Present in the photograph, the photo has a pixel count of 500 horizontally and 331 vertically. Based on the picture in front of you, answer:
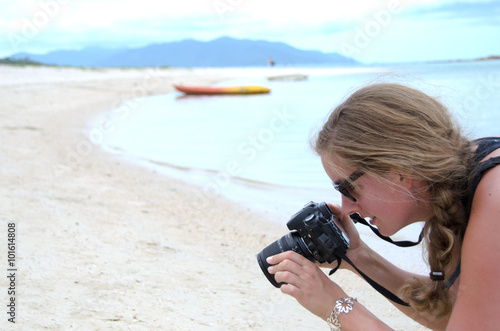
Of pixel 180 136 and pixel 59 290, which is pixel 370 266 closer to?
pixel 59 290

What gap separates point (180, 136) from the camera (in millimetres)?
9547

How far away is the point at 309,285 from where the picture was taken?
1.48 metres

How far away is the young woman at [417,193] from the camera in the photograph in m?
1.22

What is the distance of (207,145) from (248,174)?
8.28 ft

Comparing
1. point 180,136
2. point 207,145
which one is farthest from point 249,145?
point 180,136

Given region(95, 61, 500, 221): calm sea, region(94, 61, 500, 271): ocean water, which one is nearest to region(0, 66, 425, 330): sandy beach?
region(94, 61, 500, 271): ocean water

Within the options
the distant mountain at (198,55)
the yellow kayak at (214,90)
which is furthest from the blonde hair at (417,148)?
the distant mountain at (198,55)

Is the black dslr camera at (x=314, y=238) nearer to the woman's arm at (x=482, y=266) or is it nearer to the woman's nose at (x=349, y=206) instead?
the woman's nose at (x=349, y=206)

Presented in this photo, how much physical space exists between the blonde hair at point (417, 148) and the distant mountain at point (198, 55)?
14437cm

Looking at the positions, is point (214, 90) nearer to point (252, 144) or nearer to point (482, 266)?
point (252, 144)

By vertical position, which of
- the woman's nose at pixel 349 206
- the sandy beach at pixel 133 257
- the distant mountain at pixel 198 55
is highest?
A: the woman's nose at pixel 349 206

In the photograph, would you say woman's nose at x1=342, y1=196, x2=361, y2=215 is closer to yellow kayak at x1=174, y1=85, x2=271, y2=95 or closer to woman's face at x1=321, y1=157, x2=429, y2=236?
woman's face at x1=321, y1=157, x2=429, y2=236

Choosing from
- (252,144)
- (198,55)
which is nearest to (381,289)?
(252,144)

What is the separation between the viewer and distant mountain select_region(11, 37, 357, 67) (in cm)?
15050
